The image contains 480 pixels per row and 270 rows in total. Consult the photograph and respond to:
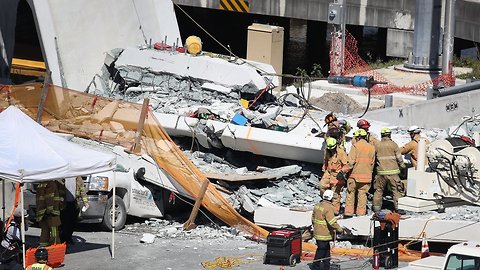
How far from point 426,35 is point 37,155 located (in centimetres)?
1365

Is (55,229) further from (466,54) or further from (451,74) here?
(466,54)

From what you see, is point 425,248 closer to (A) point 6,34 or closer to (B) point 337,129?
(B) point 337,129

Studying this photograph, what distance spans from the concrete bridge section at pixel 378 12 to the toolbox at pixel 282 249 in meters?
14.8

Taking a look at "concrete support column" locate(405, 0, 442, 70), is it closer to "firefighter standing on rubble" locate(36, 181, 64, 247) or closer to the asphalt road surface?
the asphalt road surface

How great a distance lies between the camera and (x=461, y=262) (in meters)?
12.1

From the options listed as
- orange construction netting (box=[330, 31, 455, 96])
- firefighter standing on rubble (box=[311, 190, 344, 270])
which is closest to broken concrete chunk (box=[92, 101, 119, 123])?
firefighter standing on rubble (box=[311, 190, 344, 270])

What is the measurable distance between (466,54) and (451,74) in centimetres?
535

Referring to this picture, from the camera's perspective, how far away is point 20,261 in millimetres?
14438

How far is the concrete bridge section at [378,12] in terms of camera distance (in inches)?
1116

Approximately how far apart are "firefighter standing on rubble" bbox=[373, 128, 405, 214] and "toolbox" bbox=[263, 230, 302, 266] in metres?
1.80

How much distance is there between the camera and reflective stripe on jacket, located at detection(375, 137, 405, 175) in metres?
16.0

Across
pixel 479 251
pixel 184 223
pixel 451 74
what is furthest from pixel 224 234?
pixel 451 74

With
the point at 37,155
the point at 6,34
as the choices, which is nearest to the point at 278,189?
the point at 37,155

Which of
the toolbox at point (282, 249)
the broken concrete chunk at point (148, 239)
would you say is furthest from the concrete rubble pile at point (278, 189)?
the toolbox at point (282, 249)
